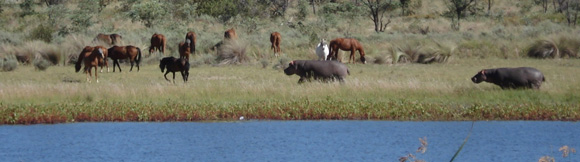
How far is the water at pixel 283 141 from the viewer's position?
12273 millimetres

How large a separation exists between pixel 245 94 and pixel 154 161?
680 centimetres

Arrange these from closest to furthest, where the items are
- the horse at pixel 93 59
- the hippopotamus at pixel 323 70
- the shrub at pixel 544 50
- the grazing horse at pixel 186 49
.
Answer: the hippopotamus at pixel 323 70 → the horse at pixel 93 59 → the grazing horse at pixel 186 49 → the shrub at pixel 544 50

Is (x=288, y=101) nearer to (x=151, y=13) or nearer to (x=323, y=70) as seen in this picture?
(x=323, y=70)

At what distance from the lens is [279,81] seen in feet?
72.0

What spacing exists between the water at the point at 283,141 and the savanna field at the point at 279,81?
22.4 inches

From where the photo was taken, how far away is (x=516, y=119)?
15.6 m

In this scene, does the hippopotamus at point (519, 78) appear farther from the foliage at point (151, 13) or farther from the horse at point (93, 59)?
the foliage at point (151, 13)

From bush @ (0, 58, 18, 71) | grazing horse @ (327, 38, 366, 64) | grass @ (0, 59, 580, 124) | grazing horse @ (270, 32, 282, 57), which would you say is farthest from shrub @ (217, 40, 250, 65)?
bush @ (0, 58, 18, 71)

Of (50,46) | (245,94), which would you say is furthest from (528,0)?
(245,94)

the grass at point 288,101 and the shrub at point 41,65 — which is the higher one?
the shrub at point 41,65

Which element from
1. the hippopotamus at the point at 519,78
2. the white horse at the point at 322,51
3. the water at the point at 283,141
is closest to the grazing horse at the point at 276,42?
the white horse at the point at 322,51

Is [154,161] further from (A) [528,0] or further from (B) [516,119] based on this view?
(A) [528,0]

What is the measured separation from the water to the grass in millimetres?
460

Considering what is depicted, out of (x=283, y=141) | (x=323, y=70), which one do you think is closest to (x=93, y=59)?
(x=323, y=70)
